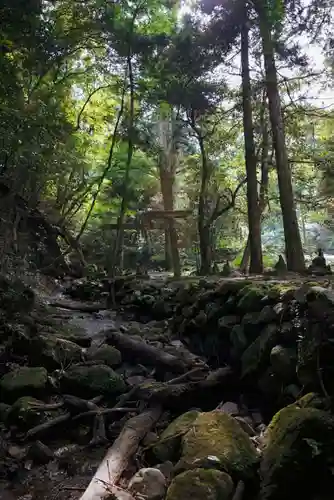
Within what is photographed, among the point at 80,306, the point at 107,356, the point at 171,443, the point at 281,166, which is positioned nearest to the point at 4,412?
the point at 107,356

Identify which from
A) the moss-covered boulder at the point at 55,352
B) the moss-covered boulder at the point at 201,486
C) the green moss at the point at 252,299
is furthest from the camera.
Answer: the moss-covered boulder at the point at 55,352

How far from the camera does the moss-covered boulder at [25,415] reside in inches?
171

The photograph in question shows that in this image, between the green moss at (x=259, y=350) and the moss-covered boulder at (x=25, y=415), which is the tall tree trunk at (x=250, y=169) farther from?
the moss-covered boulder at (x=25, y=415)

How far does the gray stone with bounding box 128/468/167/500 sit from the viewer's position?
110 inches

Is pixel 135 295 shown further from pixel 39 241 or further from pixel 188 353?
pixel 39 241

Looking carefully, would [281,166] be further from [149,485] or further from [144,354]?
[149,485]

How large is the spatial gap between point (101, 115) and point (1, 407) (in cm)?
1376

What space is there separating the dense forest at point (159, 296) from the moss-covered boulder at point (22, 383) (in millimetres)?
18

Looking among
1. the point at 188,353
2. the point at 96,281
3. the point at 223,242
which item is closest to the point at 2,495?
the point at 188,353

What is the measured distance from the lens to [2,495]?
3283mm

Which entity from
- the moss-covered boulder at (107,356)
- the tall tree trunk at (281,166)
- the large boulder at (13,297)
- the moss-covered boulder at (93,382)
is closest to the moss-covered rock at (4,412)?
the moss-covered boulder at (93,382)

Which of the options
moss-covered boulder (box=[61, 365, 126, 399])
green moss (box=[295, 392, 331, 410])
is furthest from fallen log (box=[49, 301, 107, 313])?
green moss (box=[295, 392, 331, 410])

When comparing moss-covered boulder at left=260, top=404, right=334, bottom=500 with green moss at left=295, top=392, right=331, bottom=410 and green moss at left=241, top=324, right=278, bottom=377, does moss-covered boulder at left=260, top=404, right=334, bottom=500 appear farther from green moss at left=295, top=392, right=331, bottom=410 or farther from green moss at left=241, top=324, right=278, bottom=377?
green moss at left=241, top=324, right=278, bottom=377

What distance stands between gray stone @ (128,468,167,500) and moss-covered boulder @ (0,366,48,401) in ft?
7.73
